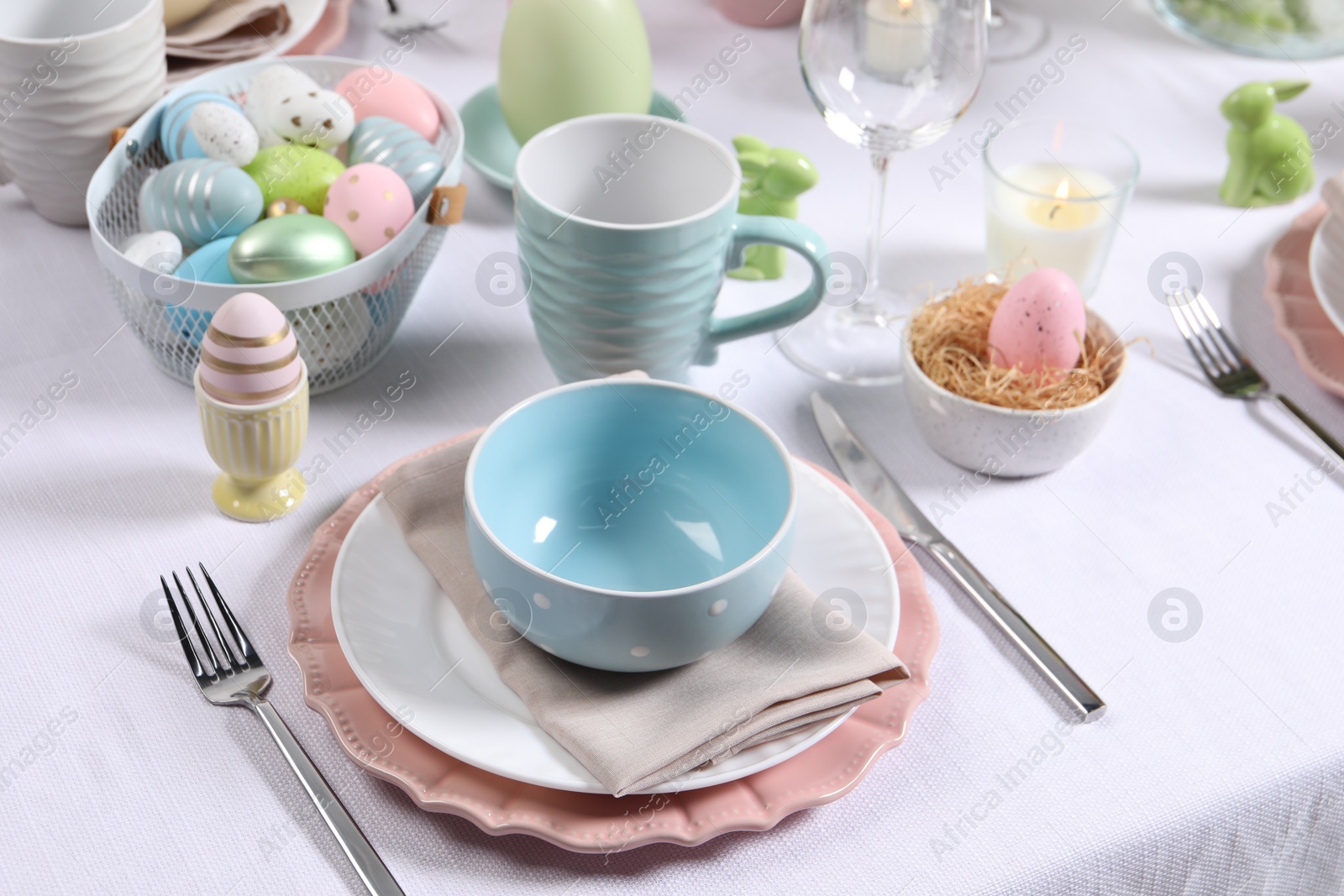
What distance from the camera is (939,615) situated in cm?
62

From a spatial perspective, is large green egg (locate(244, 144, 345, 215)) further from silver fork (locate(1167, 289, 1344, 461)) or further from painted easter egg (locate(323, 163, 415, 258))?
silver fork (locate(1167, 289, 1344, 461))

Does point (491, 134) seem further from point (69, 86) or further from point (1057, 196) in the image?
point (1057, 196)

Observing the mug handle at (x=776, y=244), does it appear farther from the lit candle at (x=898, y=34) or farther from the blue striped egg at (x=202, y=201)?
the blue striped egg at (x=202, y=201)

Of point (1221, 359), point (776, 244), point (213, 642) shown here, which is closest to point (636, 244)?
point (776, 244)

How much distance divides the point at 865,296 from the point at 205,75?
1.68ft

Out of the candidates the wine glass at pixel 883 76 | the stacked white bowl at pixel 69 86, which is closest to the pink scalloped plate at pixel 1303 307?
the wine glass at pixel 883 76

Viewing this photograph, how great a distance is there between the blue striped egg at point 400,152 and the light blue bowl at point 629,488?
26cm

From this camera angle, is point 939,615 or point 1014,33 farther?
point 1014,33

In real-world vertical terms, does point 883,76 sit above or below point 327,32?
above

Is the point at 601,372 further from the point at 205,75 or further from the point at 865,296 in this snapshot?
the point at 205,75

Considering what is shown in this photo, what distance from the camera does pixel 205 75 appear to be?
847mm

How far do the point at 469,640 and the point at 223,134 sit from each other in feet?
1.38

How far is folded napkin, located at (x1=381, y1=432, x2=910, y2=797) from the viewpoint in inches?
19.2

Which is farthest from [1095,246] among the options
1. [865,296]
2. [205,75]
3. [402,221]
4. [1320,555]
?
[205,75]
